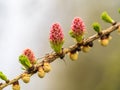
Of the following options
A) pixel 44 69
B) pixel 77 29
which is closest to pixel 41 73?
pixel 44 69

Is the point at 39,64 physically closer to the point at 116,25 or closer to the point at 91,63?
the point at 116,25

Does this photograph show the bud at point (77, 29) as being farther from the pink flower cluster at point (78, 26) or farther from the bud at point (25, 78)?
the bud at point (25, 78)

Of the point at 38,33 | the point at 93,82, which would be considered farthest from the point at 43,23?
the point at 93,82

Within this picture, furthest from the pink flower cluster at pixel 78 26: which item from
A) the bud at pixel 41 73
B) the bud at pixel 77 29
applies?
the bud at pixel 41 73

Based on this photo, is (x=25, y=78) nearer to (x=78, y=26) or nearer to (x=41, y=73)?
(x=41, y=73)

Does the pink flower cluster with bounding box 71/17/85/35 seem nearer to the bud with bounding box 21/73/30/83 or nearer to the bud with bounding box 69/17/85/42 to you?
the bud with bounding box 69/17/85/42
